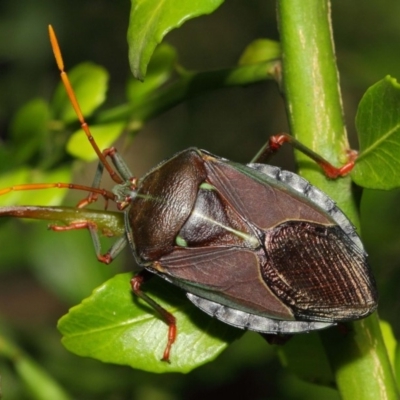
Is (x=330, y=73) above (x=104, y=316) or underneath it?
above

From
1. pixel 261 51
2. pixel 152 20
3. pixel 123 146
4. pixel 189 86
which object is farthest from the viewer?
pixel 123 146

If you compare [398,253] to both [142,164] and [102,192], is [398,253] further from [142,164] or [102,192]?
[142,164]

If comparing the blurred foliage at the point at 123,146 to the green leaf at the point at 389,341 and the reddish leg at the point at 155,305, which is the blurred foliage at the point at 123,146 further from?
the reddish leg at the point at 155,305

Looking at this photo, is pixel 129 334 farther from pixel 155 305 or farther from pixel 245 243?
pixel 245 243

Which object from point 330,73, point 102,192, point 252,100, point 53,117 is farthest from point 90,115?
point 252,100

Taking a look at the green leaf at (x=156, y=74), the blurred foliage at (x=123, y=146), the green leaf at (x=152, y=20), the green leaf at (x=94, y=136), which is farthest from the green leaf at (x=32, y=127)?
the green leaf at (x=152, y=20)

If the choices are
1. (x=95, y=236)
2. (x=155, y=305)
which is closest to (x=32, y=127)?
(x=95, y=236)
